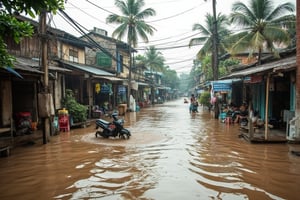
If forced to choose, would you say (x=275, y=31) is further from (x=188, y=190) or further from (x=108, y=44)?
(x=108, y=44)

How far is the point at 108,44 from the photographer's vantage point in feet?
99.0

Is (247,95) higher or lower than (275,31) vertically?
lower

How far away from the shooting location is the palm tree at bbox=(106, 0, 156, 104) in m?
27.3

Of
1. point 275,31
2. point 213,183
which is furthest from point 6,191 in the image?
point 275,31

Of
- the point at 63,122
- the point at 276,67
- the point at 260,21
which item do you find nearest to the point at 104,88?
the point at 63,122

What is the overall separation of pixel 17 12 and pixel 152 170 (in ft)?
15.0

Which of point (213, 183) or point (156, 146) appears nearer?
point (213, 183)

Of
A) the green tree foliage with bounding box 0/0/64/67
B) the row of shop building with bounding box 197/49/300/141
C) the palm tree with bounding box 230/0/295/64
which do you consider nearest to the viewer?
the green tree foliage with bounding box 0/0/64/67

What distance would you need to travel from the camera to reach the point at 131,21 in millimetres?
27359

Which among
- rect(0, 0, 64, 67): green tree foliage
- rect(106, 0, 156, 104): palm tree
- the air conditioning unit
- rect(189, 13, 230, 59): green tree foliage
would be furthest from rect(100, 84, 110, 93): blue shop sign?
rect(0, 0, 64, 67): green tree foliage

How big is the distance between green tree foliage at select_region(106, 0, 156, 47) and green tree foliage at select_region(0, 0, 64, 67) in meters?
23.1

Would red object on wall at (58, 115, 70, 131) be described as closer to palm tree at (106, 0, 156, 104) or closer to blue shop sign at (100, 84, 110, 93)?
blue shop sign at (100, 84, 110, 93)

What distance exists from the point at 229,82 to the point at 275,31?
15.8 feet

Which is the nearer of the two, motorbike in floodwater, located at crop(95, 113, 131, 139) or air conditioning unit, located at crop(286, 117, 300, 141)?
air conditioning unit, located at crop(286, 117, 300, 141)
